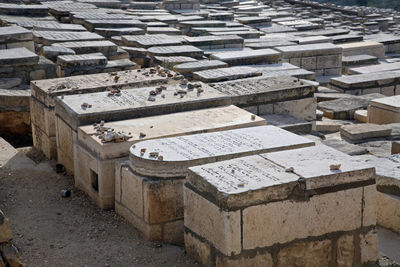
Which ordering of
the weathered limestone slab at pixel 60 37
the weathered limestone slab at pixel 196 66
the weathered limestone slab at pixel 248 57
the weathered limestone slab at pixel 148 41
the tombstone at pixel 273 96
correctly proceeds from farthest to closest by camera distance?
the weathered limestone slab at pixel 148 41 < the weathered limestone slab at pixel 60 37 < the weathered limestone slab at pixel 248 57 < the weathered limestone slab at pixel 196 66 < the tombstone at pixel 273 96

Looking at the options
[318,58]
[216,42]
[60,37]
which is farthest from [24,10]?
[318,58]

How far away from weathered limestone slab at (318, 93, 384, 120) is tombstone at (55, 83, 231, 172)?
2690mm

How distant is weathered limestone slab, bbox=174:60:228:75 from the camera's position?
7.80 metres

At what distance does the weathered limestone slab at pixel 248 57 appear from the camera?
8.96 metres

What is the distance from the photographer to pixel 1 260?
149 inches

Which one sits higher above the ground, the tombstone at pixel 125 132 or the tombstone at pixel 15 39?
the tombstone at pixel 15 39

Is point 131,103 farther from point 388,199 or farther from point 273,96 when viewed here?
point 388,199

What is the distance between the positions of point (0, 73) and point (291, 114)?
144 inches

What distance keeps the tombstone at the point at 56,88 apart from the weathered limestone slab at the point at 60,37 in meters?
2.58

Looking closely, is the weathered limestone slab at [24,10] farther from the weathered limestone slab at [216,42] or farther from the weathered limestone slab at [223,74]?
the weathered limestone slab at [223,74]

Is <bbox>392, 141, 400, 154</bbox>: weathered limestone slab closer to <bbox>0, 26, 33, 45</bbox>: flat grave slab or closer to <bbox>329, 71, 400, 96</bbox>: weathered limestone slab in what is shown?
<bbox>329, 71, 400, 96</bbox>: weathered limestone slab

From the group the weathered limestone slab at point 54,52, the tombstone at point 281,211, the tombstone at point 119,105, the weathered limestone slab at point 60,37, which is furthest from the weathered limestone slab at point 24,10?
the tombstone at point 281,211

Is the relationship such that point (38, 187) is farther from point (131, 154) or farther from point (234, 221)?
point (234, 221)

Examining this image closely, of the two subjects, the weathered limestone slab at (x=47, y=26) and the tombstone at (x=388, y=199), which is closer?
the tombstone at (x=388, y=199)
